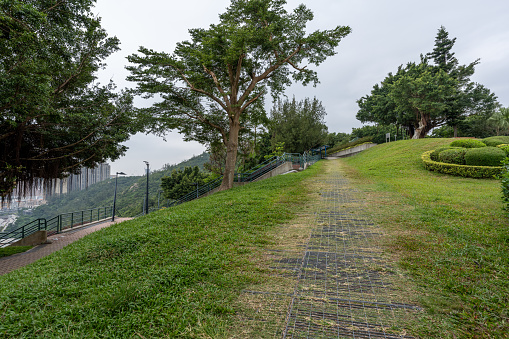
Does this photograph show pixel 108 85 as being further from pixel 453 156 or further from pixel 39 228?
pixel 453 156

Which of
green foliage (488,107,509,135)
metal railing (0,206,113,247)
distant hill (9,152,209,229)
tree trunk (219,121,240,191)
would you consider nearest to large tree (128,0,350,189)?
tree trunk (219,121,240,191)

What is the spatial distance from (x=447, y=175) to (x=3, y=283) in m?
17.2

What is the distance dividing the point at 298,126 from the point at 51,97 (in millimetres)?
21930

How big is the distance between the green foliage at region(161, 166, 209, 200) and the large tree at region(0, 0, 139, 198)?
20927 mm

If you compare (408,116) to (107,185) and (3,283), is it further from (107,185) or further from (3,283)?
(107,185)

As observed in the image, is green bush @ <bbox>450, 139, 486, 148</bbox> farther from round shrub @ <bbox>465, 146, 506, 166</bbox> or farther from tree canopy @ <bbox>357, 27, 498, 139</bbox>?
tree canopy @ <bbox>357, 27, 498, 139</bbox>

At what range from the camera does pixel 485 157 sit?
12016 mm

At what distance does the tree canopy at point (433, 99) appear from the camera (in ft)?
84.0

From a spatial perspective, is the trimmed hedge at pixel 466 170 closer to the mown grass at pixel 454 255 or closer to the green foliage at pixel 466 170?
the green foliage at pixel 466 170

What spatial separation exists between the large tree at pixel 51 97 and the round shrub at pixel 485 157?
1746cm

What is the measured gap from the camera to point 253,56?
1351 cm

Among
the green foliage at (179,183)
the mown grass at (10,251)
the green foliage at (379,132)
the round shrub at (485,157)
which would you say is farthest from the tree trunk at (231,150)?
the green foliage at (379,132)

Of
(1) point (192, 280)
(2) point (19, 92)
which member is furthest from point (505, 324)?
(2) point (19, 92)

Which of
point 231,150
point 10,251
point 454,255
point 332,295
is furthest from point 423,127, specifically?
point 10,251
